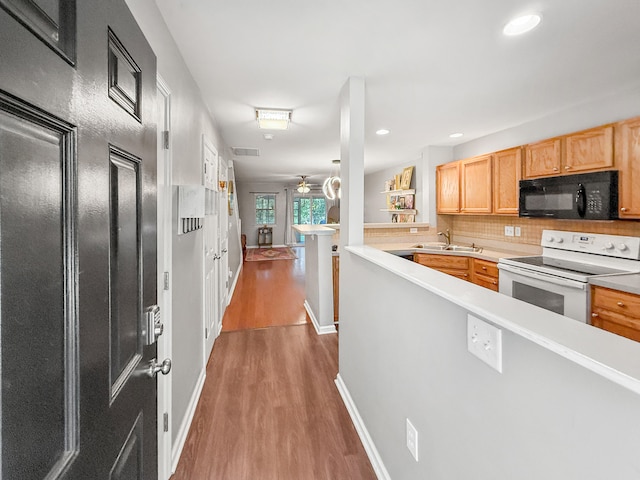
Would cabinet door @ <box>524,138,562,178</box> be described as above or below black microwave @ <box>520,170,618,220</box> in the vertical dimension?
above

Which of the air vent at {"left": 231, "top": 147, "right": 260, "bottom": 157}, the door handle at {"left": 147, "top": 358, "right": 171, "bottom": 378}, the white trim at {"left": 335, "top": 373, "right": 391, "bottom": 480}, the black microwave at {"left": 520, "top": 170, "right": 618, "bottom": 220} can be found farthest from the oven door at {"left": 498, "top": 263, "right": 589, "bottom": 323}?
the air vent at {"left": 231, "top": 147, "right": 260, "bottom": 157}

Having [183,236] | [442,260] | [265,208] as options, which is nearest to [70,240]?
[183,236]

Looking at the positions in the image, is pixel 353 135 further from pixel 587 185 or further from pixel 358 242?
pixel 587 185

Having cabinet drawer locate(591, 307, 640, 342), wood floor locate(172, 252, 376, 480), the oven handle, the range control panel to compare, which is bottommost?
wood floor locate(172, 252, 376, 480)

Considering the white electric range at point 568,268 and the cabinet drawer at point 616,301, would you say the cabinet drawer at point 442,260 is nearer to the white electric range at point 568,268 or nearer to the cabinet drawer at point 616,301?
the white electric range at point 568,268

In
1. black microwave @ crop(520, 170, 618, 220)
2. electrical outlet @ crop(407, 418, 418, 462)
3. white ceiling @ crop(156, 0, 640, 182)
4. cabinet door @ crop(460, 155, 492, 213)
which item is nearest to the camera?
Answer: electrical outlet @ crop(407, 418, 418, 462)

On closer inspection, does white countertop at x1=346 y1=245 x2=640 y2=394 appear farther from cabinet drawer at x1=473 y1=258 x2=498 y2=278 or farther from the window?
the window

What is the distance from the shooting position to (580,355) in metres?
0.59

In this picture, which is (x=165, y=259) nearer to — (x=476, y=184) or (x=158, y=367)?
(x=158, y=367)

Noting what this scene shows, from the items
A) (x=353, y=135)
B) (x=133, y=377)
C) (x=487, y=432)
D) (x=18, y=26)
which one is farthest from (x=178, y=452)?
(x=353, y=135)

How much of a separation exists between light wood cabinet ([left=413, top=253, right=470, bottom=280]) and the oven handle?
0.69m

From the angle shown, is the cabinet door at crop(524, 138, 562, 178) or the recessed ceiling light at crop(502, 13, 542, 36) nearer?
the recessed ceiling light at crop(502, 13, 542, 36)

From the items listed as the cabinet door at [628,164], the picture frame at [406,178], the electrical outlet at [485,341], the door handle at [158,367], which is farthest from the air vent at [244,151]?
the electrical outlet at [485,341]

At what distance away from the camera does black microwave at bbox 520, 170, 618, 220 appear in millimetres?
2410
